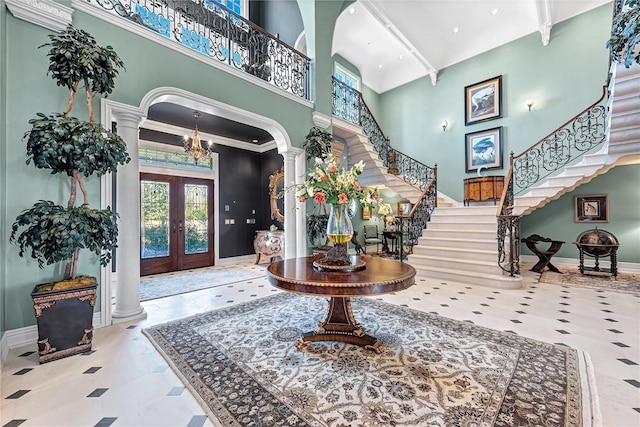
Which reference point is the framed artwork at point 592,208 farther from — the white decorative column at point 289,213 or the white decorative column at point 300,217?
the white decorative column at point 289,213

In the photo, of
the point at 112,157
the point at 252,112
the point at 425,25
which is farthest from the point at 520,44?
the point at 112,157

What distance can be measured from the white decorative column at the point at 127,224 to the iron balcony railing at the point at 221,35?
3.99 feet

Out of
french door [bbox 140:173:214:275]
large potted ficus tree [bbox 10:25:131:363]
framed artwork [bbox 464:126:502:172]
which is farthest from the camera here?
framed artwork [bbox 464:126:502:172]

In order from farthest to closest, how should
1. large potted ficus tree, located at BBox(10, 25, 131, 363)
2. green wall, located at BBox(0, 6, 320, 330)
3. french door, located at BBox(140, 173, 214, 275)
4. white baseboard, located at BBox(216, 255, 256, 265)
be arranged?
white baseboard, located at BBox(216, 255, 256, 265) → french door, located at BBox(140, 173, 214, 275) → green wall, located at BBox(0, 6, 320, 330) → large potted ficus tree, located at BBox(10, 25, 131, 363)

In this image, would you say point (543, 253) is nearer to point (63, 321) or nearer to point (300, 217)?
point (300, 217)

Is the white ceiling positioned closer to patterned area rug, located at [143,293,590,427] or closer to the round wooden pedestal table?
the round wooden pedestal table

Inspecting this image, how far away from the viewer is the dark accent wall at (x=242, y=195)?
7062mm

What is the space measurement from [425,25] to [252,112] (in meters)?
6.30

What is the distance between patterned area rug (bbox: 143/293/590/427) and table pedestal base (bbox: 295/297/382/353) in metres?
0.07

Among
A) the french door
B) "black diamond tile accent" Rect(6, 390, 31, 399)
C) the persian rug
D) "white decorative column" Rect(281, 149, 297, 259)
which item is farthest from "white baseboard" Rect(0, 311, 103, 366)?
"white decorative column" Rect(281, 149, 297, 259)

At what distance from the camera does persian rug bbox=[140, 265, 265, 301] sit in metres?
4.45

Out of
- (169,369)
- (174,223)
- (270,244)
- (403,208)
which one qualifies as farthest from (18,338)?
(403,208)

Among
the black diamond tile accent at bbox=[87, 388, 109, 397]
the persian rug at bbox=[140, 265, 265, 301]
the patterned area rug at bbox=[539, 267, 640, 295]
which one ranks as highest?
the persian rug at bbox=[140, 265, 265, 301]

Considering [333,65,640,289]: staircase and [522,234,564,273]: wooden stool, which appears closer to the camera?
[333,65,640,289]: staircase
